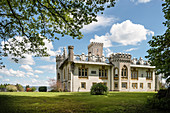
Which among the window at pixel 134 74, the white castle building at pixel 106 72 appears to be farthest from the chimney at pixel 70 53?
the window at pixel 134 74

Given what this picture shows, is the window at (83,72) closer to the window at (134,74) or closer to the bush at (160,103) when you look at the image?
the window at (134,74)

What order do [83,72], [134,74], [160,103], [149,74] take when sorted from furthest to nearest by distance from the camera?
[149,74] → [134,74] → [83,72] → [160,103]

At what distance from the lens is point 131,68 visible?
36.9m

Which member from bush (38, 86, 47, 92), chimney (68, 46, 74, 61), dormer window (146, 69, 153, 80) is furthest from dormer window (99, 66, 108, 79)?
dormer window (146, 69, 153, 80)

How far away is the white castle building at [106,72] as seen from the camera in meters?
31.1

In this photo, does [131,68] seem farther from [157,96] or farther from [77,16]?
[77,16]

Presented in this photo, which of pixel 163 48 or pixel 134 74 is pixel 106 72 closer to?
pixel 134 74

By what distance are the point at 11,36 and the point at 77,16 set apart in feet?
24.9

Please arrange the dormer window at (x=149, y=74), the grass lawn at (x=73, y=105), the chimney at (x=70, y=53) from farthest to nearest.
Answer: the dormer window at (x=149, y=74) → the chimney at (x=70, y=53) → the grass lawn at (x=73, y=105)

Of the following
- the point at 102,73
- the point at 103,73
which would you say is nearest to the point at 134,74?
the point at 103,73

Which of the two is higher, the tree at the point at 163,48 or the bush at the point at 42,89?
the tree at the point at 163,48

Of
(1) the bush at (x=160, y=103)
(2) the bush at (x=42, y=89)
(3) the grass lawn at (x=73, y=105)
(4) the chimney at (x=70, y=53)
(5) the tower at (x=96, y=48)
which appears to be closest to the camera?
(3) the grass lawn at (x=73, y=105)

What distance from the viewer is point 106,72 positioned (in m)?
34.8

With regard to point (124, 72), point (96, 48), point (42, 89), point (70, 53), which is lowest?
point (42, 89)
